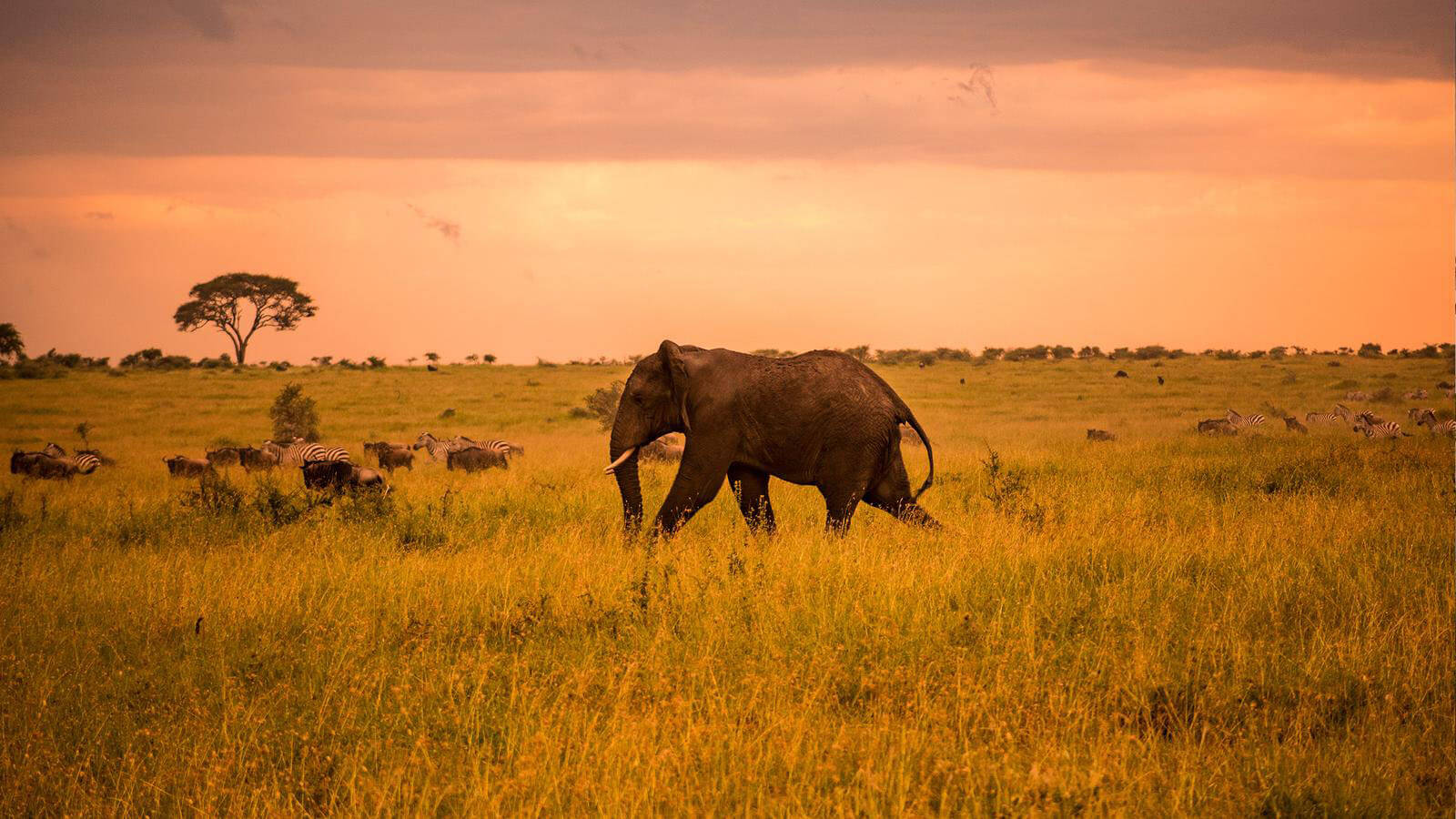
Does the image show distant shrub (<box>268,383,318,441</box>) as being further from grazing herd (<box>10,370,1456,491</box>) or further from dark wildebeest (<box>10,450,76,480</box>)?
dark wildebeest (<box>10,450,76,480</box>)

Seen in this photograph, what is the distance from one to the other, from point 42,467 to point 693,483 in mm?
13818

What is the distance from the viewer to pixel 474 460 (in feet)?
65.3

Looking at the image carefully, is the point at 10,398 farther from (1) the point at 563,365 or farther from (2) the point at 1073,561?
(2) the point at 1073,561

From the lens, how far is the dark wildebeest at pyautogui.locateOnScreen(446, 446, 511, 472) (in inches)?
781

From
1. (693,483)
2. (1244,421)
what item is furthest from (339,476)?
(1244,421)

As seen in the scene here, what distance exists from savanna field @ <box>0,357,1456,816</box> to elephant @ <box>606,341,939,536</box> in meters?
→ 0.53

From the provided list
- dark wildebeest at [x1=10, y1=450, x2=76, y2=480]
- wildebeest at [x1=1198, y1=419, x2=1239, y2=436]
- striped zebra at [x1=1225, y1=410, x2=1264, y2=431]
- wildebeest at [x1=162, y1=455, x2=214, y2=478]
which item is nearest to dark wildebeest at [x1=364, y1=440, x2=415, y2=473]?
wildebeest at [x1=162, y1=455, x2=214, y2=478]

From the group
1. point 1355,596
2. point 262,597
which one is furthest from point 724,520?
point 1355,596

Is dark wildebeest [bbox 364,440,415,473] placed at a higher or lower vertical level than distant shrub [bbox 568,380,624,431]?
lower

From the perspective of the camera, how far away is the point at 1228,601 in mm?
7480

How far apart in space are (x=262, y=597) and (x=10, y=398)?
38.4m

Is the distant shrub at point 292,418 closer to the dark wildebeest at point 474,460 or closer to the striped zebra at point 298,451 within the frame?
the striped zebra at point 298,451

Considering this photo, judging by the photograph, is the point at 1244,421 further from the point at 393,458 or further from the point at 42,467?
the point at 42,467

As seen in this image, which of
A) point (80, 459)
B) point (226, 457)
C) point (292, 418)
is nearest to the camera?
point (80, 459)
